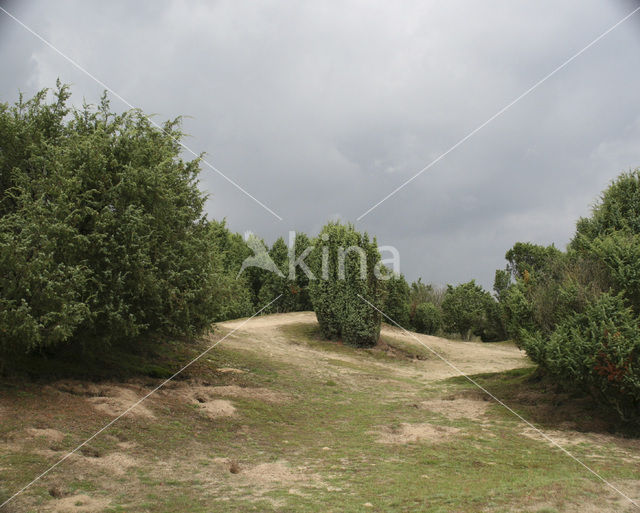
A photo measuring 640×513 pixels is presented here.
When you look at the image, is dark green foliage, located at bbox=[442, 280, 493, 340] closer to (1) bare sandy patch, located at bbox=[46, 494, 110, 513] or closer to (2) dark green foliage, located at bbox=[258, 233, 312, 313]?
(2) dark green foliage, located at bbox=[258, 233, 312, 313]

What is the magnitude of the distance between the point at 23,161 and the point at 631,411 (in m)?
14.2

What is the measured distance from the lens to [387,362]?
2181 cm

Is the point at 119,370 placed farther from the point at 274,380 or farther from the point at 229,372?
the point at 274,380

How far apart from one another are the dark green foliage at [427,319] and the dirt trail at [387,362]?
8.94 m

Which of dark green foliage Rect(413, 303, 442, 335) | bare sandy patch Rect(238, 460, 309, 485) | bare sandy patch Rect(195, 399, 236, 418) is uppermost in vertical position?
dark green foliage Rect(413, 303, 442, 335)

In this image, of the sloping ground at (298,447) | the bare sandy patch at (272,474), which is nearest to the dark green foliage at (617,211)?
the sloping ground at (298,447)

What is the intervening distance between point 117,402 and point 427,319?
30922 mm

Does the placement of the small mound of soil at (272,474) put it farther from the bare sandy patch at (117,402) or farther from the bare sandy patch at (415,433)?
the bare sandy patch at (117,402)

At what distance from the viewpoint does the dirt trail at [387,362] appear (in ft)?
61.0

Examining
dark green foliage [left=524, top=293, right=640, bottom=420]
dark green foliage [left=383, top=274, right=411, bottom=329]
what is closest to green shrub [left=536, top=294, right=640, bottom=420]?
dark green foliage [left=524, top=293, right=640, bottom=420]

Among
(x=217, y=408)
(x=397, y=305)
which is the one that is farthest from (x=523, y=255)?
(x=217, y=408)

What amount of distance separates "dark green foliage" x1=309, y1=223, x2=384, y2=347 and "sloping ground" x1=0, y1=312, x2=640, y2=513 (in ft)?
26.7

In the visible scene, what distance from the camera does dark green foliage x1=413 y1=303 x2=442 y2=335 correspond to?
3791cm

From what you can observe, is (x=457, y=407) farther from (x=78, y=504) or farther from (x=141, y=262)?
(x=78, y=504)
